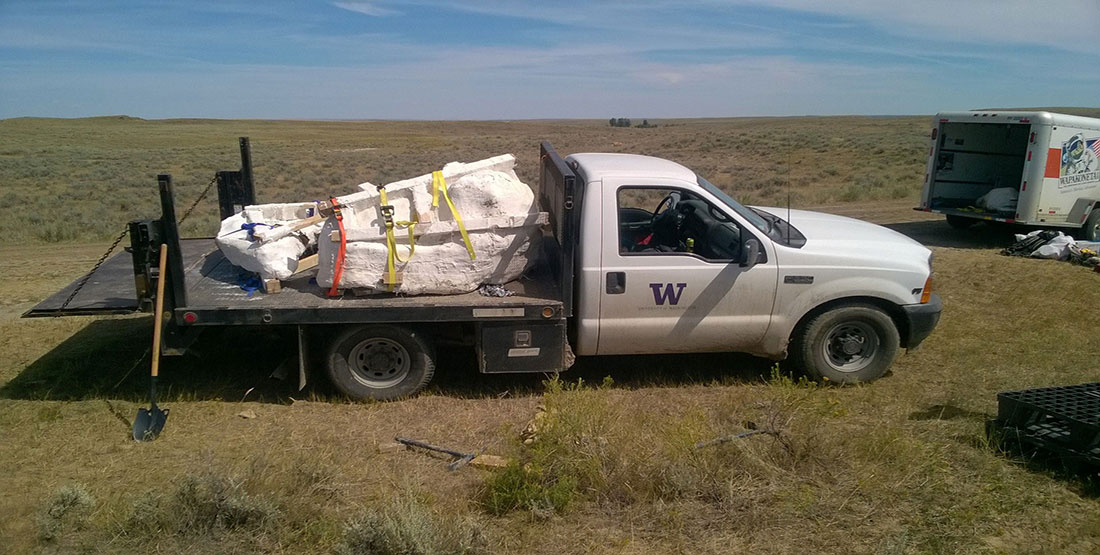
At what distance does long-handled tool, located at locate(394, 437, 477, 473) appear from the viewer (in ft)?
15.4

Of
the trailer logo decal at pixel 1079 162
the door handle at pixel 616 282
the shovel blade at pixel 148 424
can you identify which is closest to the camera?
the shovel blade at pixel 148 424

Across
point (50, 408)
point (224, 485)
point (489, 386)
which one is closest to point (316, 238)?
point (489, 386)

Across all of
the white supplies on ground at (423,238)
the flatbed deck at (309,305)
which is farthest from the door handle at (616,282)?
the white supplies on ground at (423,238)

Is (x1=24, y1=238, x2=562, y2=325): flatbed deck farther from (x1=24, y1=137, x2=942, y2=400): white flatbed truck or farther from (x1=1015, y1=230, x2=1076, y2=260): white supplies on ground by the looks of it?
(x1=1015, y1=230, x2=1076, y2=260): white supplies on ground

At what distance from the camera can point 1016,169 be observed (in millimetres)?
12922

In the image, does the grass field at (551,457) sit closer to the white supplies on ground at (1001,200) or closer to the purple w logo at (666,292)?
the purple w logo at (666,292)

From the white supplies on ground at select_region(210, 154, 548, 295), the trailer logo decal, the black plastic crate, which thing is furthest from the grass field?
the trailer logo decal

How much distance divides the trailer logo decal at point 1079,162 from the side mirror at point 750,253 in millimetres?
8596

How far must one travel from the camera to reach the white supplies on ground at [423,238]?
5.41 meters

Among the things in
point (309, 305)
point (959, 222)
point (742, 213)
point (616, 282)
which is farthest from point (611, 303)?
point (959, 222)

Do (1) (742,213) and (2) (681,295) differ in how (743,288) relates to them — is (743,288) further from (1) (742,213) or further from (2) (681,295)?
(1) (742,213)

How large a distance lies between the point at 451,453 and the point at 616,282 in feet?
5.67

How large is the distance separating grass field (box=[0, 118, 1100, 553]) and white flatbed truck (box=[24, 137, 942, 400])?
1.25 feet

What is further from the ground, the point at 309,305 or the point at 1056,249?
the point at 309,305
